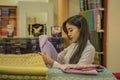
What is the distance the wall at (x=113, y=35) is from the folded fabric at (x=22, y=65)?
1.75m

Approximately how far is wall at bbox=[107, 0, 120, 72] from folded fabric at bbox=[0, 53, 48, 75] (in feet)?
5.73

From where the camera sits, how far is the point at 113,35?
255 cm

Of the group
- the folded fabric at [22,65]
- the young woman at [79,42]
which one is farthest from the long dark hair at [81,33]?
the folded fabric at [22,65]

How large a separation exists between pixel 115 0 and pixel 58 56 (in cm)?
115

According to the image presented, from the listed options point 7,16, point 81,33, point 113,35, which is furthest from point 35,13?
point 81,33

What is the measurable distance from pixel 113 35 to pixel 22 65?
1876 millimetres

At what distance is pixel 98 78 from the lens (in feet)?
2.71

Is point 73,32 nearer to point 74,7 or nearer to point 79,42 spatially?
point 79,42

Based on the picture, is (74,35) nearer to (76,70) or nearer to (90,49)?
(90,49)

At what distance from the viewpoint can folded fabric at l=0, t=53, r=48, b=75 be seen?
0.77m

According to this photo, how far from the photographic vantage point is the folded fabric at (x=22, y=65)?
2.53 feet

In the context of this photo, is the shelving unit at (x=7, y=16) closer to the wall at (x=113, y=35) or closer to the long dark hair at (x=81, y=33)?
the wall at (x=113, y=35)

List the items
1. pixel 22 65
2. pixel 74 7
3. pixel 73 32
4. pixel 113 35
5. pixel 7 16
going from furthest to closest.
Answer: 1. pixel 7 16
2. pixel 74 7
3. pixel 113 35
4. pixel 73 32
5. pixel 22 65

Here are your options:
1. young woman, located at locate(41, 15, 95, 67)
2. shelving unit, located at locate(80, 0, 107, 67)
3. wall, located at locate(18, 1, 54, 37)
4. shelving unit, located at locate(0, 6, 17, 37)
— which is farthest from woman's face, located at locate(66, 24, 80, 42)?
shelving unit, located at locate(0, 6, 17, 37)
